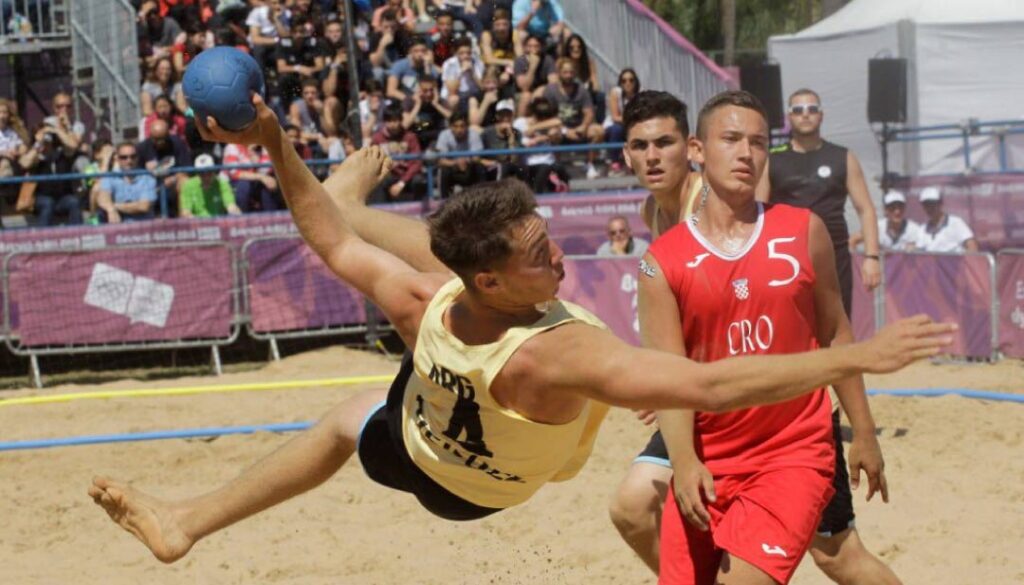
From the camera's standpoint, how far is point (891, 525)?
6.80 meters

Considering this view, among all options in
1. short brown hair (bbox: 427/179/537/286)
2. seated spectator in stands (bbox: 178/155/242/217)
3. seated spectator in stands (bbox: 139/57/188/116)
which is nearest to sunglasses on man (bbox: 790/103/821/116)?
short brown hair (bbox: 427/179/537/286)

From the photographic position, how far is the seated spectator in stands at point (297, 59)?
47.3 feet

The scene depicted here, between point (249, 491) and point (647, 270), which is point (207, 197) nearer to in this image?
point (249, 491)

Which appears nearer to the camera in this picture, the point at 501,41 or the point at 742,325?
the point at 742,325

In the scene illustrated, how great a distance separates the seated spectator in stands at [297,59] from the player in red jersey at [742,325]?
10.2 m

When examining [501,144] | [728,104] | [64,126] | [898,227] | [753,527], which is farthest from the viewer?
[64,126]

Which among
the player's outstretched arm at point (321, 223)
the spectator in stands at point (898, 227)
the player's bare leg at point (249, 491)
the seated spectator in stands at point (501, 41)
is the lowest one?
the spectator in stands at point (898, 227)

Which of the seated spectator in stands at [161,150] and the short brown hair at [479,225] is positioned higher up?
the short brown hair at [479,225]

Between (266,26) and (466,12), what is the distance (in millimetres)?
2115

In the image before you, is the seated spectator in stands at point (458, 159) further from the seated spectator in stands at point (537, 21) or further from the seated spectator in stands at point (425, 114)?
the seated spectator in stands at point (537, 21)

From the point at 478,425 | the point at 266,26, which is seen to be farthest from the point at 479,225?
the point at 266,26

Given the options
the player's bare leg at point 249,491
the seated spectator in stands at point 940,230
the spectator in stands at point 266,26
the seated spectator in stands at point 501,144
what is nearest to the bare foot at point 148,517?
the player's bare leg at point 249,491

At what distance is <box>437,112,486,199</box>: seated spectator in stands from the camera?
1308cm

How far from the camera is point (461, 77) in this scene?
14102mm
